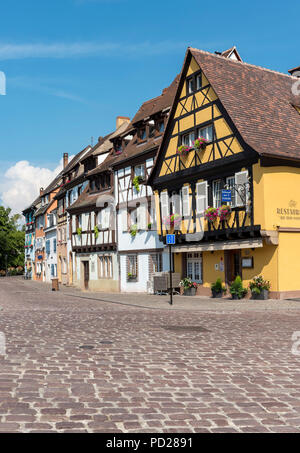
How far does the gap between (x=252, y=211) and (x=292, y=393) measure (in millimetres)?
15972

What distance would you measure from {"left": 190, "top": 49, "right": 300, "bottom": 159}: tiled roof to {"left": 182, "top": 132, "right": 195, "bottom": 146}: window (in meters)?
3.17

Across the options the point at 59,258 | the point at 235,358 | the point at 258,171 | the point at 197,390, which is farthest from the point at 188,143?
the point at 59,258

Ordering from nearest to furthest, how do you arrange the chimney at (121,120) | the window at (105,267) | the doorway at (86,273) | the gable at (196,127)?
the gable at (196,127)
the window at (105,267)
the doorway at (86,273)
the chimney at (121,120)

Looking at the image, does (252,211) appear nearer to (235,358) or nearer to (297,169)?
(297,169)

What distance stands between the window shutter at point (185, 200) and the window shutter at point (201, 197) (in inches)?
34.5

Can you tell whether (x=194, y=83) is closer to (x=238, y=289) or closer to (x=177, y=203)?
(x=177, y=203)

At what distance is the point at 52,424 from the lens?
491 centimetres

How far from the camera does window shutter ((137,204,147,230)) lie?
3086cm

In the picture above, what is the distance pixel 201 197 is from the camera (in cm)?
2542

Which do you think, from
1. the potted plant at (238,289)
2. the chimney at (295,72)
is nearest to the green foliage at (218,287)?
the potted plant at (238,289)

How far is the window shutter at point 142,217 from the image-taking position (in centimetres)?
3086

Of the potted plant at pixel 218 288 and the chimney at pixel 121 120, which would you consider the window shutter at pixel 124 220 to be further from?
the chimney at pixel 121 120

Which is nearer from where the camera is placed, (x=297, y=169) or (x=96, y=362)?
(x=96, y=362)

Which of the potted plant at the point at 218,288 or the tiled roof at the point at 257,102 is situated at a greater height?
the tiled roof at the point at 257,102
